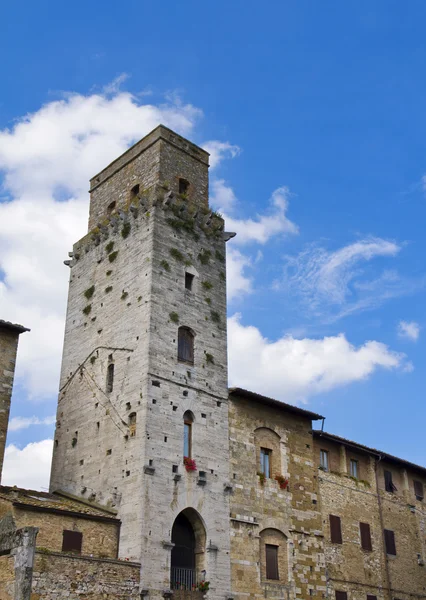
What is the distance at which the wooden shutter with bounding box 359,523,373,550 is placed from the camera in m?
30.8

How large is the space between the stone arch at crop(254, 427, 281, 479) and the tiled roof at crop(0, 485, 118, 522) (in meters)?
6.71

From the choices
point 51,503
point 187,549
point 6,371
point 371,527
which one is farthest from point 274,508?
point 6,371

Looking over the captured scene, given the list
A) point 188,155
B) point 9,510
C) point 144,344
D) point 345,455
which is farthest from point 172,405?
point 188,155

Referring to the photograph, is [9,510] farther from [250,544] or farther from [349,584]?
[349,584]

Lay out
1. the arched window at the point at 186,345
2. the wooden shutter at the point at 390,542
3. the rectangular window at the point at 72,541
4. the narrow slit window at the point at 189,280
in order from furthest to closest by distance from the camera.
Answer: the wooden shutter at the point at 390,542
the narrow slit window at the point at 189,280
the arched window at the point at 186,345
the rectangular window at the point at 72,541

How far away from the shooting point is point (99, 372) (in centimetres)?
2808

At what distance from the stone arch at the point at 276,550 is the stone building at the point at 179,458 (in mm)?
66

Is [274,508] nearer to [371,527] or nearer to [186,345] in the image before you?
[371,527]

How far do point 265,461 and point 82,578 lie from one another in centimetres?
955

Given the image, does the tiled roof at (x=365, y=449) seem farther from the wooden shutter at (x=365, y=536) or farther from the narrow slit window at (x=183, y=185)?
the narrow slit window at (x=183, y=185)

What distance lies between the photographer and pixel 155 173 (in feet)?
101

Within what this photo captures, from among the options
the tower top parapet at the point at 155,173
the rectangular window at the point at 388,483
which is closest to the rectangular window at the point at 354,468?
the rectangular window at the point at 388,483

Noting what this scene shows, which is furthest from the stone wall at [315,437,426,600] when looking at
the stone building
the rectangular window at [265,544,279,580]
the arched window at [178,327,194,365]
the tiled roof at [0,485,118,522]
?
the tiled roof at [0,485,118,522]

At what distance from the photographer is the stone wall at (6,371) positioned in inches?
950
